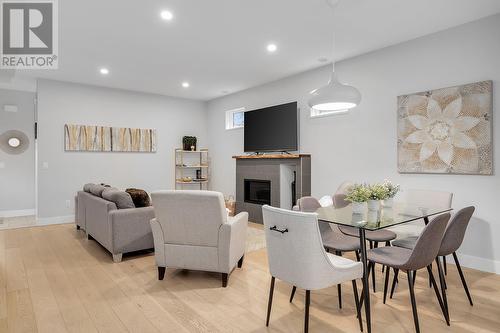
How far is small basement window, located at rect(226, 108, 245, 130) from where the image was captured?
703 cm

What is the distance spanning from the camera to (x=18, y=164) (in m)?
6.82

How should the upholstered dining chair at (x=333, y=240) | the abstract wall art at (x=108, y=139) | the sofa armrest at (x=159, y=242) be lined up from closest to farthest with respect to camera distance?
the upholstered dining chair at (x=333, y=240) < the sofa armrest at (x=159, y=242) < the abstract wall art at (x=108, y=139)

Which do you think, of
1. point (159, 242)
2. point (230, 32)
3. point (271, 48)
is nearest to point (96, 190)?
point (159, 242)

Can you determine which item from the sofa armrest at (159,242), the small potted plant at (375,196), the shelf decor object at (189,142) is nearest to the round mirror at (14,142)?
the shelf decor object at (189,142)

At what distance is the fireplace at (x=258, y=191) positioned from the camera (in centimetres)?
604

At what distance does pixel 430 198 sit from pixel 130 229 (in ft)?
11.4

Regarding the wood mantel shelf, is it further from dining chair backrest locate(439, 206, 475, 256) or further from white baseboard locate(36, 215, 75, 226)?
white baseboard locate(36, 215, 75, 226)

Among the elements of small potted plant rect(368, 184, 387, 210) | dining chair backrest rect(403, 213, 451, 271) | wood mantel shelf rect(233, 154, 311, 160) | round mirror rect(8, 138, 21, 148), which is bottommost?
dining chair backrest rect(403, 213, 451, 271)

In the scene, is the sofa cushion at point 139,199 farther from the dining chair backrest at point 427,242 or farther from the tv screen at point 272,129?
the dining chair backrest at point 427,242

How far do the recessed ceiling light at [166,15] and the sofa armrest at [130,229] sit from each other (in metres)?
2.27

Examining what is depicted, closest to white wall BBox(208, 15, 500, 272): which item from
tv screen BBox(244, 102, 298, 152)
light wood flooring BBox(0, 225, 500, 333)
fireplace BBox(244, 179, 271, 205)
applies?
tv screen BBox(244, 102, 298, 152)

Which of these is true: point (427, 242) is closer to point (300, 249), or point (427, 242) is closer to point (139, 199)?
point (300, 249)

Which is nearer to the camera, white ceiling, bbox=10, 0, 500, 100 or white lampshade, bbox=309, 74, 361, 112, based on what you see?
white lampshade, bbox=309, 74, 361, 112

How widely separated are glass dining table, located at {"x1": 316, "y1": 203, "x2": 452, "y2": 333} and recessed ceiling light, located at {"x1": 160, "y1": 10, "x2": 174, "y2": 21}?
2.65m
